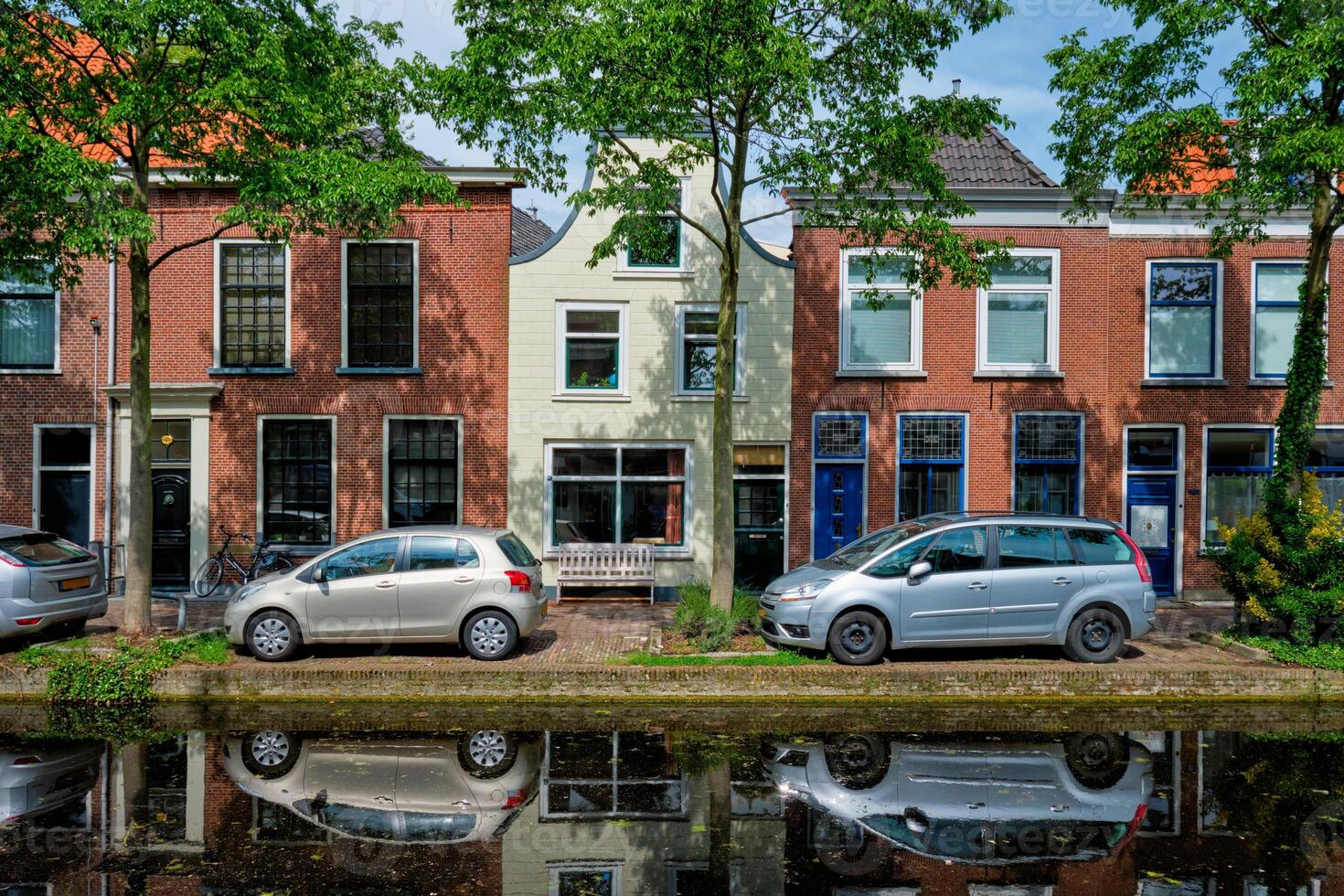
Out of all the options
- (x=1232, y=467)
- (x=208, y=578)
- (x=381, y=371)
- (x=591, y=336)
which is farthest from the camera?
(x=1232, y=467)

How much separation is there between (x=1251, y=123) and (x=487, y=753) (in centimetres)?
1081

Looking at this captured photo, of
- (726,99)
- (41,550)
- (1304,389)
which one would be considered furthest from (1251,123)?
(41,550)

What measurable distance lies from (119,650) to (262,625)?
1.50 meters

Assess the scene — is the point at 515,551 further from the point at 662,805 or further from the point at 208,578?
the point at 208,578

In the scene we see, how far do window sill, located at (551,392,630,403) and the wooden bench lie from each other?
243 cm

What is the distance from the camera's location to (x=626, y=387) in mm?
15914

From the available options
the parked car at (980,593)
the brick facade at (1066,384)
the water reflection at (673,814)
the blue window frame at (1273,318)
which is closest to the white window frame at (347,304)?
the brick facade at (1066,384)

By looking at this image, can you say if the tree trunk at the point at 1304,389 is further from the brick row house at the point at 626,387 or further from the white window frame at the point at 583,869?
the white window frame at the point at 583,869

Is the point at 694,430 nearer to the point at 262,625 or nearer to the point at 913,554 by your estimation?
the point at 913,554

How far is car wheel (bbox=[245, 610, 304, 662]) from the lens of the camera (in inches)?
416

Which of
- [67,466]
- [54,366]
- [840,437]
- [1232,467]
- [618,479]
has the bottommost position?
[618,479]

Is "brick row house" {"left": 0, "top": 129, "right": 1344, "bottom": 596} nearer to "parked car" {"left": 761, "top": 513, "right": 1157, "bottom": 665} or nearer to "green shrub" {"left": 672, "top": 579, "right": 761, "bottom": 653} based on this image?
"green shrub" {"left": 672, "top": 579, "right": 761, "bottom": 653}

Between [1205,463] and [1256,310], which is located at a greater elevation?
[1256,310]

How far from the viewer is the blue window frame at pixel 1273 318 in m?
16.2
